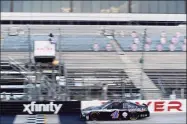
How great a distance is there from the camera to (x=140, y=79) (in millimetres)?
23922

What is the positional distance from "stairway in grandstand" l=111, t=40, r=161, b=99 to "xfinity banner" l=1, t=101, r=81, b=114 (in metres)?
4.36

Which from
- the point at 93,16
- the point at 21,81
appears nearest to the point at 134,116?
the point at 21,81

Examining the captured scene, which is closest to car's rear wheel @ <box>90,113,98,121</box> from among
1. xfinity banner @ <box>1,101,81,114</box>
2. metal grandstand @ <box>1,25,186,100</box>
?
xfinity banner @ <box>1,101,81,114</box>

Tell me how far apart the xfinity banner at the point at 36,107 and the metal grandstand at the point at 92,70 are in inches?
34.6

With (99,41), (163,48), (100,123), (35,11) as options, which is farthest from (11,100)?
(35,11)

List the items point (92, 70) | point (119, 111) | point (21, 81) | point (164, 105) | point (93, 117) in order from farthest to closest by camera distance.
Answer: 1. point (92, 70)
2. point (21, 81)
3. point (164, 105)
4. point (119, 111)
5. point (93, 117)

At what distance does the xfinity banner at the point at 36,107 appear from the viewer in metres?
20.5

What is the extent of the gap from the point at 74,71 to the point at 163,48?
7438 mm

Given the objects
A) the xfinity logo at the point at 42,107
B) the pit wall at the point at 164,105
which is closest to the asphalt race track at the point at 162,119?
the pit wall at the point at 164,105

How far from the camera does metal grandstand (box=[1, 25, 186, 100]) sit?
74.2 ft

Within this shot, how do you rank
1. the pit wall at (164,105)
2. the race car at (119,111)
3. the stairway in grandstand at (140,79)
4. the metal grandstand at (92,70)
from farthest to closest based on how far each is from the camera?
1. the stairway in grandstand at (140,79)
2. the metal grandstand at (92,70)
3. the pit wall at (164,105)
4. the race car at (119,111)

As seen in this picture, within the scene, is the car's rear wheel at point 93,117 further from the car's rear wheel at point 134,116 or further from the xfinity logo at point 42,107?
the xfinity logo at point 42,107

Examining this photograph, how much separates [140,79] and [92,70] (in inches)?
112

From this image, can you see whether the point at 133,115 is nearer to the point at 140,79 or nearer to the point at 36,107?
the point at 36,107
